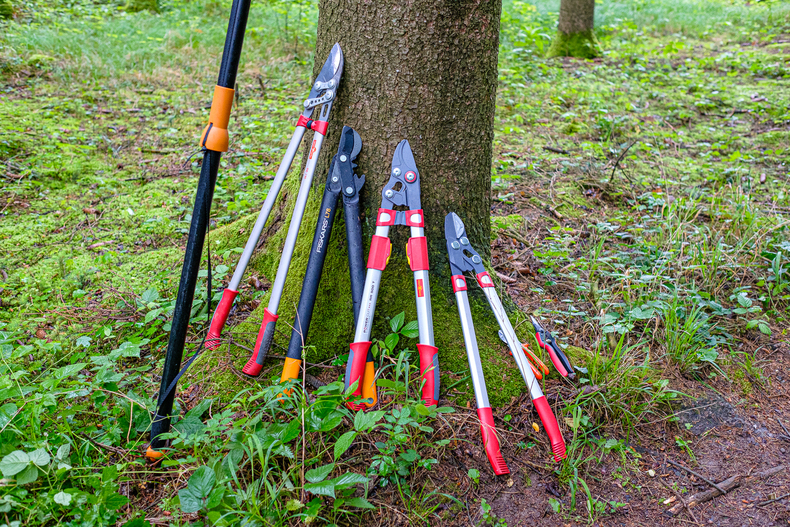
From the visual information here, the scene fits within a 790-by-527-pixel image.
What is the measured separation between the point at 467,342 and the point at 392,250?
1.78ft

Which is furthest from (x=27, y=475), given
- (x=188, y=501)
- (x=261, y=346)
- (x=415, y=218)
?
(x=415, y=218)

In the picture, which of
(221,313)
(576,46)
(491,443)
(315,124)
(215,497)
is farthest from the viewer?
(576,46)

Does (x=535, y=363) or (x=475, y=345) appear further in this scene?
(x=535, y=363)

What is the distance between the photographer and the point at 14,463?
1462 mm

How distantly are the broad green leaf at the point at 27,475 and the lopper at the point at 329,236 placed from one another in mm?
851

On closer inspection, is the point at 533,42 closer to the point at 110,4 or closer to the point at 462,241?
the point at 462,241

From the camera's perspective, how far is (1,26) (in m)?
7.61

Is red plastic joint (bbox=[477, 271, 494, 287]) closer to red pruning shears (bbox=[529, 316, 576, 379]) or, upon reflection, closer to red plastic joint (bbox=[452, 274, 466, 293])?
red plastic joint (bbox=[452, 274, 466, 293])

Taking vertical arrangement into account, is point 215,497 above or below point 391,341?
below

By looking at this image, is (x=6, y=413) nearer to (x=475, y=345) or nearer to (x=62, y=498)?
(x=62, y=498)

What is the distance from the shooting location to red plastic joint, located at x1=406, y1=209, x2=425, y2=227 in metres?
1.99

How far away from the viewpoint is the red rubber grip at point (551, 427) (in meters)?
1.79

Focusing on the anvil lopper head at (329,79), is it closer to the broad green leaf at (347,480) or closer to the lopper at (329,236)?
the lopper at (329,236)

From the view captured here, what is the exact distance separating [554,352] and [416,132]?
1157 millimetres
